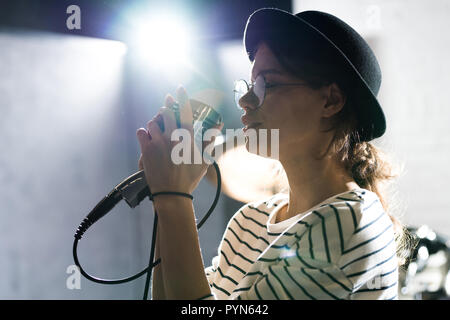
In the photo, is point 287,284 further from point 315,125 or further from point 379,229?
point 315,125

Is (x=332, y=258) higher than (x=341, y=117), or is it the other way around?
(x=341, y=117)

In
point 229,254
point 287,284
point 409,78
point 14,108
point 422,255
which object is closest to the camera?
point 287,284

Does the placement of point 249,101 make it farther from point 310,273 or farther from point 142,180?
point 310,273

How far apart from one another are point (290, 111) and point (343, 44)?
0.54 feet

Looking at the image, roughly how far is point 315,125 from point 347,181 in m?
0.13

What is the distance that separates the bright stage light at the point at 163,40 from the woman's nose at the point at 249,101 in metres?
1.50

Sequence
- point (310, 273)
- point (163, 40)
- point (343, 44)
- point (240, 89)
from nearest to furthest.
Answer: point (310, 273) → point (343, 44) → point (240, 89) → point (163, 40)

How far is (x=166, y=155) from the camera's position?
725mm

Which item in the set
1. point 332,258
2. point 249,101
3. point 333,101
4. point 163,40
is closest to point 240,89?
point 249,101

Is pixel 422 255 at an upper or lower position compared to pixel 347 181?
lower

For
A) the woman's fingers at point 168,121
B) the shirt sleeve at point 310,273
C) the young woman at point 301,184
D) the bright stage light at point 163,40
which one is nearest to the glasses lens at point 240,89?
the young woman at point 301,184

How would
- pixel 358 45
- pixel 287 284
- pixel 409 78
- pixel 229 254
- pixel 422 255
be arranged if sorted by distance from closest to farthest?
pixel 287 284 < pixel 358 45 < pixel 229 254 < pixel 422 255 < pixel 409 78
